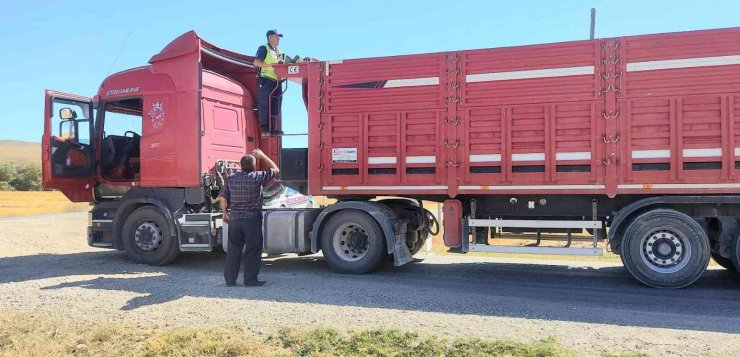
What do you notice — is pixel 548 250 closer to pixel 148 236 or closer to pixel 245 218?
pixel 245 218

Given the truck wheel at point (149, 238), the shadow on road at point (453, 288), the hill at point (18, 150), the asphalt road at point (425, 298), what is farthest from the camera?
the hill at point (18, 150)

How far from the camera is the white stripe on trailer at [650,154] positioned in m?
7.12

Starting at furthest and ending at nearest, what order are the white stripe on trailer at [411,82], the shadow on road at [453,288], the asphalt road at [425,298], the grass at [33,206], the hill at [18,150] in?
the hill at [18,150] < the grass at [33,206] < the white stripe on trailer at [411,82] < the shadow on road at [453,288] < the asphalt road at [425,298]

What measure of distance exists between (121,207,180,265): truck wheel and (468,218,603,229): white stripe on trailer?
482 centimetres

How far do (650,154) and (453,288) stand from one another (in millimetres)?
3062

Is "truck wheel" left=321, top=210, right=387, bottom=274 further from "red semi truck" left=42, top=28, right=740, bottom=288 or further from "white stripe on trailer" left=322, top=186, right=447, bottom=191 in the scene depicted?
"white stripe on trailer" left=322, top=186, right=447, bottom=191

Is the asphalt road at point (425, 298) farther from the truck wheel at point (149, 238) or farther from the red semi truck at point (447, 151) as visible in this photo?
the red semi truck at point (447, 151)

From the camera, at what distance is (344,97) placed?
8.48 m

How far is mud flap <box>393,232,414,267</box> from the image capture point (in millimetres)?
8164

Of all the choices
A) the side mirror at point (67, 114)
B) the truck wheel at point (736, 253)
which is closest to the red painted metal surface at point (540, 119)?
the truck wheel at point (736, 253)

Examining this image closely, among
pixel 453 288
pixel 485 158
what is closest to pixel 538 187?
pixel 485 158

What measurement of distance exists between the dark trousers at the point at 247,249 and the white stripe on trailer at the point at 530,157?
3584mm

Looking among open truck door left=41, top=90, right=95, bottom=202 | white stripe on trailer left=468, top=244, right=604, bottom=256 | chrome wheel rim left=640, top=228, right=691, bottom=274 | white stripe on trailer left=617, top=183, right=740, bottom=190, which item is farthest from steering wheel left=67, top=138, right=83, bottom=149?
chrome wheel rim left=640, top=228, right=691, bottom=274

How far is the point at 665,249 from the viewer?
720 centimetres
